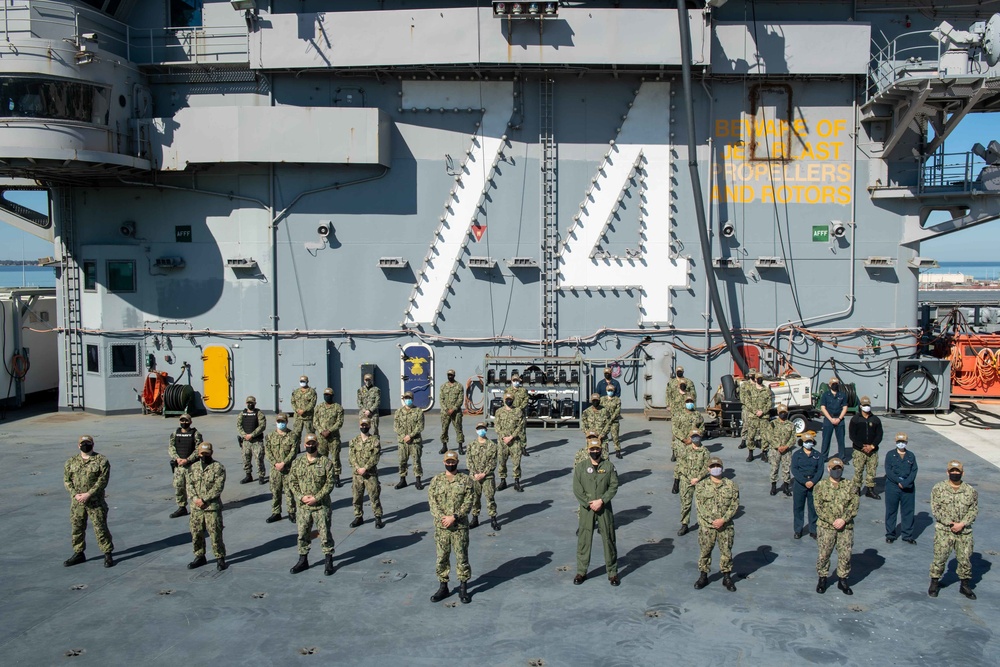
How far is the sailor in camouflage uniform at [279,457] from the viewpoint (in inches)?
492

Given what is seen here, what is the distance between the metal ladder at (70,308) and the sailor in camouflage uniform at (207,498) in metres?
12.4

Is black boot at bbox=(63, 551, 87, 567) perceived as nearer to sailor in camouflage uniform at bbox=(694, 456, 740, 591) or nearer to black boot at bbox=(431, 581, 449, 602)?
black boot at bbox=(431, 581, 449, 602)

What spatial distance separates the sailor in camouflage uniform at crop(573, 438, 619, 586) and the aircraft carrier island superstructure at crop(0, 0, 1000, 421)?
9009 mm

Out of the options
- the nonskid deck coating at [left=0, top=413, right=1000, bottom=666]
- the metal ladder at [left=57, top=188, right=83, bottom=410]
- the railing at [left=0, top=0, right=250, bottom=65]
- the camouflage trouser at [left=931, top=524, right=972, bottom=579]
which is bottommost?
the nonskid deck coating at [left=0, top=413, right=1000, bottom=666]

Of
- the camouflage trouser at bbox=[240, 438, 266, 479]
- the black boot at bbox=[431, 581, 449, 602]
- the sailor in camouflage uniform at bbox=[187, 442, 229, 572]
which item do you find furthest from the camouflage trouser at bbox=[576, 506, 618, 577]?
the camouflage trouser at bbox=[240, 438, 266, 479]

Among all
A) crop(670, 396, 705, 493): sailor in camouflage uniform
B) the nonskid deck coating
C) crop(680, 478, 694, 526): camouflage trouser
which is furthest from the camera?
crop(670, 396, 705, 493): sailor in camouflage uniform

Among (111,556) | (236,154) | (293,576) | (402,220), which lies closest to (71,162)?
(236,154)

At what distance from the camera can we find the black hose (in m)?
17.6

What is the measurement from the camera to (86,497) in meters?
10.6

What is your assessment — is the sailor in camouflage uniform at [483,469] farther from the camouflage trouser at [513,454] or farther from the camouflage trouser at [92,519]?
the camouflage trouser at [92,519]

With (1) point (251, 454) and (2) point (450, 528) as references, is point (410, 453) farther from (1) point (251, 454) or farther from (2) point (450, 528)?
(2) point (450, 528)

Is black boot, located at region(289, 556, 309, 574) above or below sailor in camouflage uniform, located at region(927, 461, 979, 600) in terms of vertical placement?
below

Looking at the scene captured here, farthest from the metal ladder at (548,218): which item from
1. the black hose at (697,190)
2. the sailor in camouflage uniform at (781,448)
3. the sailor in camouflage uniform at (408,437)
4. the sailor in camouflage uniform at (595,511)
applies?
the sailor in camouflage uniform at (595,511)

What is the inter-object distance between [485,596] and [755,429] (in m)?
8.09
